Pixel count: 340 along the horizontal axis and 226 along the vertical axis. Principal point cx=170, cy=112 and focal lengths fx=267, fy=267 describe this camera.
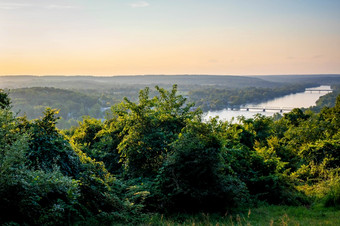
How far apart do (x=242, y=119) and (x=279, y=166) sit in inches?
578

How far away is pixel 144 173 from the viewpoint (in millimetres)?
11453

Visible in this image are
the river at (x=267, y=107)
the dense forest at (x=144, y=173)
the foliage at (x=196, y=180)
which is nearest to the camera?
the dense forest at (x=144, y=173)

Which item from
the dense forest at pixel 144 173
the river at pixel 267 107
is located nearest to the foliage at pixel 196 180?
the dense forest at pixel 144 173

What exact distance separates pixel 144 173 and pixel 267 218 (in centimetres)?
517

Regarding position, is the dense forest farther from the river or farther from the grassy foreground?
the river

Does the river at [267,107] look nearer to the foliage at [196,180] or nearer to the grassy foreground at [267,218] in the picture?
the grassy foreground at [267,218]

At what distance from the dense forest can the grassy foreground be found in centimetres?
48

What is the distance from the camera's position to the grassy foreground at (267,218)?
7.93 metres

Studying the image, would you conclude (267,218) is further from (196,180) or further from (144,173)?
(144,173)

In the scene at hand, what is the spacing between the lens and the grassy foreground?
793 centimetres

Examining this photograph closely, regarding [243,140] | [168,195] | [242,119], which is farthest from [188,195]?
[242,119]

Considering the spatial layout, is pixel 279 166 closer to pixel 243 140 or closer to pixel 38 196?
pixel 243 140

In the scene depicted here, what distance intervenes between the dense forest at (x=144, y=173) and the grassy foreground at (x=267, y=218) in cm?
48

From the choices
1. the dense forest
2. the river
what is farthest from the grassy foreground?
the river
